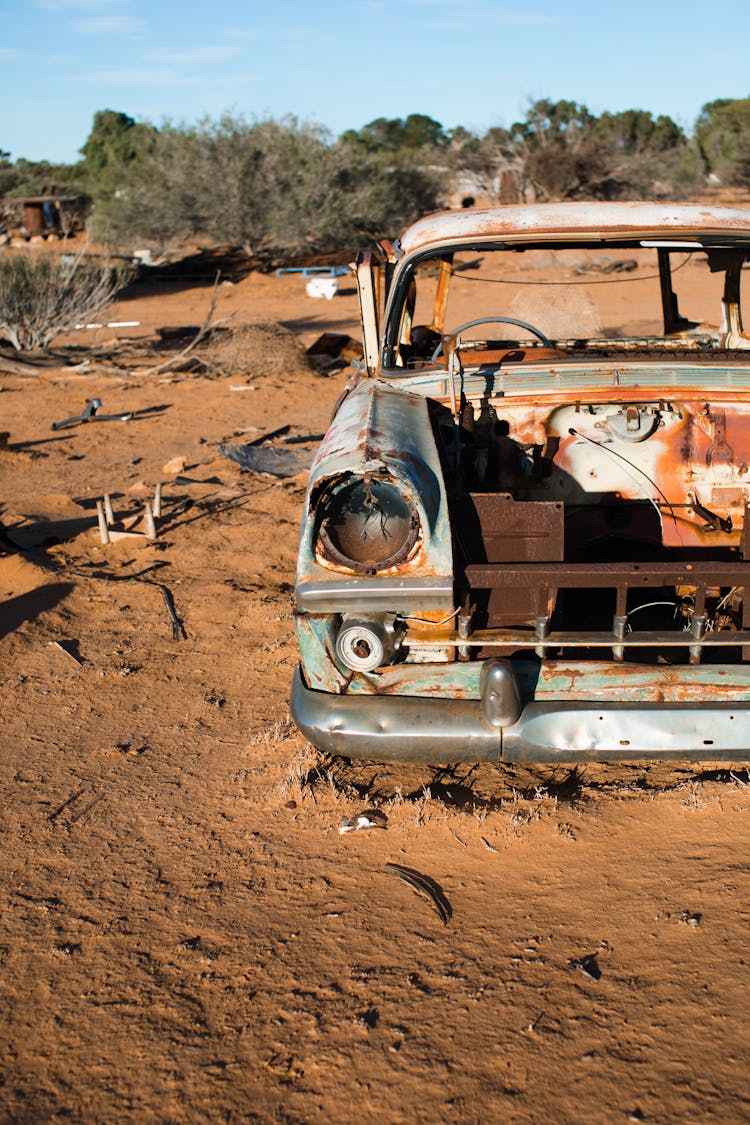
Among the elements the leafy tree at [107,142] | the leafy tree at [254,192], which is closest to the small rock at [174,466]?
the leafy tree at [254,192]

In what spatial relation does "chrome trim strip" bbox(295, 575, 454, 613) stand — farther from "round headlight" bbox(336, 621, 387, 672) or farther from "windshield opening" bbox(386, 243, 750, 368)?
"windshield opening" bbox(386, 243, 750, 368)

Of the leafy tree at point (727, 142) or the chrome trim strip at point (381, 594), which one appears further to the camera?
the leafy tree at point (727, 142)

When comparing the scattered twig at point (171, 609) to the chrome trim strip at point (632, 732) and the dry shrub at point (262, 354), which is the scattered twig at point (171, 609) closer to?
the chrome trim strip at point (632, 732)

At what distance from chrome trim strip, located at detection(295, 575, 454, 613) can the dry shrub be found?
8363 mm

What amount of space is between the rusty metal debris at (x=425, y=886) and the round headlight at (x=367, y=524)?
2.82ft

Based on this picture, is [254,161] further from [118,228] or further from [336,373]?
[336,373]

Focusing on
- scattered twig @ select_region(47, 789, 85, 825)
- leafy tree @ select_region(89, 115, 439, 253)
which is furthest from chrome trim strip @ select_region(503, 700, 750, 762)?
leafy tree @ select_region(89, 115, 439, 253)

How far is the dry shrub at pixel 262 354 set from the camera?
431 inches

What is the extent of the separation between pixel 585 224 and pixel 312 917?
9.27 feet

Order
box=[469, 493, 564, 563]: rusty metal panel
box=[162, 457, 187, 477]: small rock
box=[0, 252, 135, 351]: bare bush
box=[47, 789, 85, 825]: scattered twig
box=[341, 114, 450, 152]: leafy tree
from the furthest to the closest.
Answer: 1. box=[341, 114, 450, 152]: leafy tree
2. box=[0, 252, 135, 351]: bare bush
3. box=[162, 457, 187, 477]: small rock
4. box=[47, 789, 85, 825]: scattered twig
5. box=[469, 493, 564, 563]: rusty metal panel

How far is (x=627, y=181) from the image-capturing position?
25.2 meters

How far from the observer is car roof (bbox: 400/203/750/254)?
3887 mm

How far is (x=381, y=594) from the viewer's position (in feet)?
9.09

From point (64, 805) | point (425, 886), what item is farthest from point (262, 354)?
point (425, 886)
